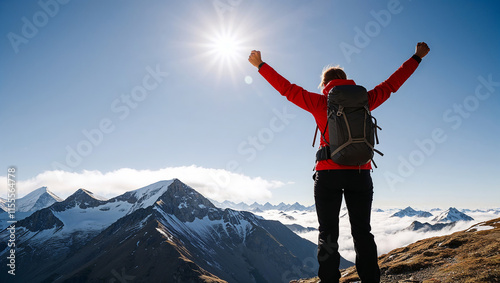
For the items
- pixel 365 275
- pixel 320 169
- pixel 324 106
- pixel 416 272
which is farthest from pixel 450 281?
pixel 324 106

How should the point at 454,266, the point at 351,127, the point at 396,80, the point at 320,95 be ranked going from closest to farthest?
1. the point at 351,127
2. the point at 320,95
3. the point at 396,80
4. the point at 454,266

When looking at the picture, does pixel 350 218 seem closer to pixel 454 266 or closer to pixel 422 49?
pixel 422 49

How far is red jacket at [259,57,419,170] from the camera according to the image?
5949 millimetres

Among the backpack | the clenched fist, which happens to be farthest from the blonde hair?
the clenched fist

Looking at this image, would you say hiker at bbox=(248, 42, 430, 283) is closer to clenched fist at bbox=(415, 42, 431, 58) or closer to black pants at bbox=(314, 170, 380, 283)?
black pants at bbox=(314, 170, 380, 283)

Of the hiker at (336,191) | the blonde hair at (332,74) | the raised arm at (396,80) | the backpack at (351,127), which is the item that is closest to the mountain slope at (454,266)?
the hiker at (336,191)

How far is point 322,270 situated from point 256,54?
217 inches

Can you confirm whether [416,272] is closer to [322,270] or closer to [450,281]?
[450,281]

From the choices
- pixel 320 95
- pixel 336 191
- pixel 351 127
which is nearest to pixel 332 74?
pixel 320 95

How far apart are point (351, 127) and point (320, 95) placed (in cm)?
116

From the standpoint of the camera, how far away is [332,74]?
6.50 metres

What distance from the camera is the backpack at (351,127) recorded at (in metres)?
5.24

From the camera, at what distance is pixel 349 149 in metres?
5.20

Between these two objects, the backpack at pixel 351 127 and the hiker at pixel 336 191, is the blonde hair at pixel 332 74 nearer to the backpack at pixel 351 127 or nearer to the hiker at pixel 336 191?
the hiker at pixel 336 191
